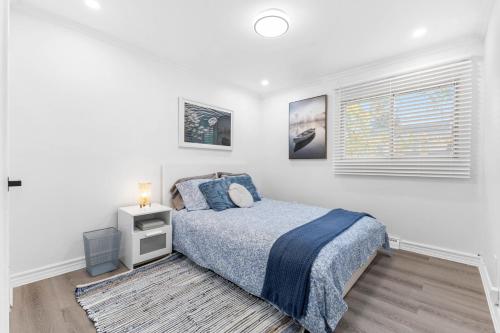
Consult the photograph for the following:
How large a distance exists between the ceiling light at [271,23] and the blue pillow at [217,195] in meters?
1.80

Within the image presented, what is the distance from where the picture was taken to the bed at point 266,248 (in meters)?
1.45

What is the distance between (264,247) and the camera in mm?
1817

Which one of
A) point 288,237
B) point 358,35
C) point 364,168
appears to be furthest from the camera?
point 364,168

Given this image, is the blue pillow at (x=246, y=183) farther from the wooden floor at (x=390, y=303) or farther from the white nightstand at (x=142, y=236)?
the wooden floor at (x=390, y=303)

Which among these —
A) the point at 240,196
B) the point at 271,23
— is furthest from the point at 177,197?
the point at 271,23

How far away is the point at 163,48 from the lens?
2.75 meters

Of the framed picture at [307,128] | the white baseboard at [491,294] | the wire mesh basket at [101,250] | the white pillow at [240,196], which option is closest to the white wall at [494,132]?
the white baseboard at [491,294]

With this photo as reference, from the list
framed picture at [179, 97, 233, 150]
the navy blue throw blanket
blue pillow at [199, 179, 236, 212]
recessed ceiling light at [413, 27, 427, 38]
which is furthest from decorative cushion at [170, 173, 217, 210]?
recessed ceiling light at [413, 27, 427, 38]

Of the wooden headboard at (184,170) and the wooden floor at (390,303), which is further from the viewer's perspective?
the wooden headboard at (184,170)

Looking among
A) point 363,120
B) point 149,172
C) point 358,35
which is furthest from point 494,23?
point 149,172

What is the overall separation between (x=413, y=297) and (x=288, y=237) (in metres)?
1.17

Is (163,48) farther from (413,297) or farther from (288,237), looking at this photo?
(413,297)

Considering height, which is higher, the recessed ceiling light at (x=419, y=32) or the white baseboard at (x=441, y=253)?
the recessed ceiling light at (x=419, y=32)

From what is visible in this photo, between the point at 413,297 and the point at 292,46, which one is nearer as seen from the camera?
the point at 413,297
